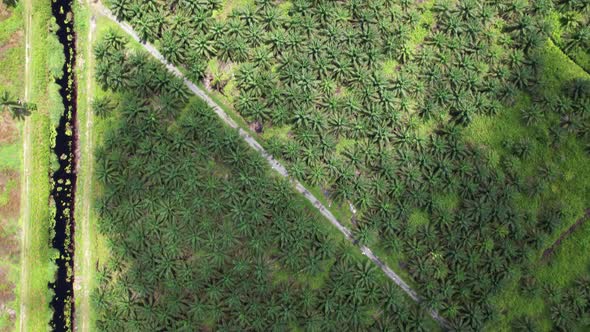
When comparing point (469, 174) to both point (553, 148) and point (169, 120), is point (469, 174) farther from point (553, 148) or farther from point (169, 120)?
point (169, 120)

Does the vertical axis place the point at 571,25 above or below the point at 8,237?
above

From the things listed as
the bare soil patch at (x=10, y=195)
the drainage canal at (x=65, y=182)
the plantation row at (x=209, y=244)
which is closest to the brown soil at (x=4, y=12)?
the drainage canal at (x=65, y=182)

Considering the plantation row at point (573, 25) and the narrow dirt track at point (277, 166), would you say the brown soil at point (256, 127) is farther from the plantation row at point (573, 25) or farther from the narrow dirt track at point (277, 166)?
Result: the plantation row at point (573, 25)

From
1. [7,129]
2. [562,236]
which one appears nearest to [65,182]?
[7,129]

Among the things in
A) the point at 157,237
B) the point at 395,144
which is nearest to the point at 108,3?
A: the point at 157,237

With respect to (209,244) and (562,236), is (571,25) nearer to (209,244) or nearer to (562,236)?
(562,236)

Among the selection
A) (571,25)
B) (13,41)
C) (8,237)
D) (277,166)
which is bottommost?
(8,237)

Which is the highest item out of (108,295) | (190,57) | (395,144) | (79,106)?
(190,57)
